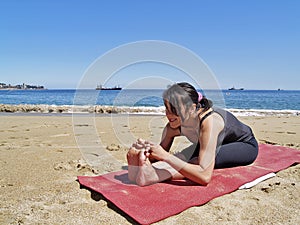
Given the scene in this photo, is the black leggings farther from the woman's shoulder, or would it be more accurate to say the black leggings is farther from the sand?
the sand

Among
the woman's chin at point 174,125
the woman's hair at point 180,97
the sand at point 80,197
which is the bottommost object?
the sand at point 80,197

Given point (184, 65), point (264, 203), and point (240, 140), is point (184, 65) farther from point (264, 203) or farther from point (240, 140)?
point (264, 203)

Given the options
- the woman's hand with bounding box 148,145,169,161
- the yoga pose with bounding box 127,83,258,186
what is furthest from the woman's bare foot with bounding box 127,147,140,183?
the woman's hand with bounding box 148,145,169,161

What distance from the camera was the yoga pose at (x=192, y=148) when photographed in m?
2.41

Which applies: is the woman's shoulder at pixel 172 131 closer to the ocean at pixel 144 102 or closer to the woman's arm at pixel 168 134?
the woman's arm at pixel 168 134

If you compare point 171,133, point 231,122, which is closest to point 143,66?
point 171,133

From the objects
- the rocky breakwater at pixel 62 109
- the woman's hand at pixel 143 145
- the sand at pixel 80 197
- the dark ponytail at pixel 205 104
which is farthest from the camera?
the rocky breakwater at pixel 62 109

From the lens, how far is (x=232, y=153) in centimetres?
301

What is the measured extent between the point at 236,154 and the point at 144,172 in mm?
1209

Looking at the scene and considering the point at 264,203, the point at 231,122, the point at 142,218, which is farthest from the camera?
the point at 231,122

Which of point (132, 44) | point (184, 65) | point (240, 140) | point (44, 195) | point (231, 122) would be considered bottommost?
point (44, 195)

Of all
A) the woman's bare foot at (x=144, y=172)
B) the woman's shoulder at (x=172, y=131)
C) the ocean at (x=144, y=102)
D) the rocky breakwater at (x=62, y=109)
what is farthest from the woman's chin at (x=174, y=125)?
the rocky breakwater at (x=62, y=109)

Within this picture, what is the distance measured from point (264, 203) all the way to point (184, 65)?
185cm

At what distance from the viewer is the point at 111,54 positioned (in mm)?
3471
